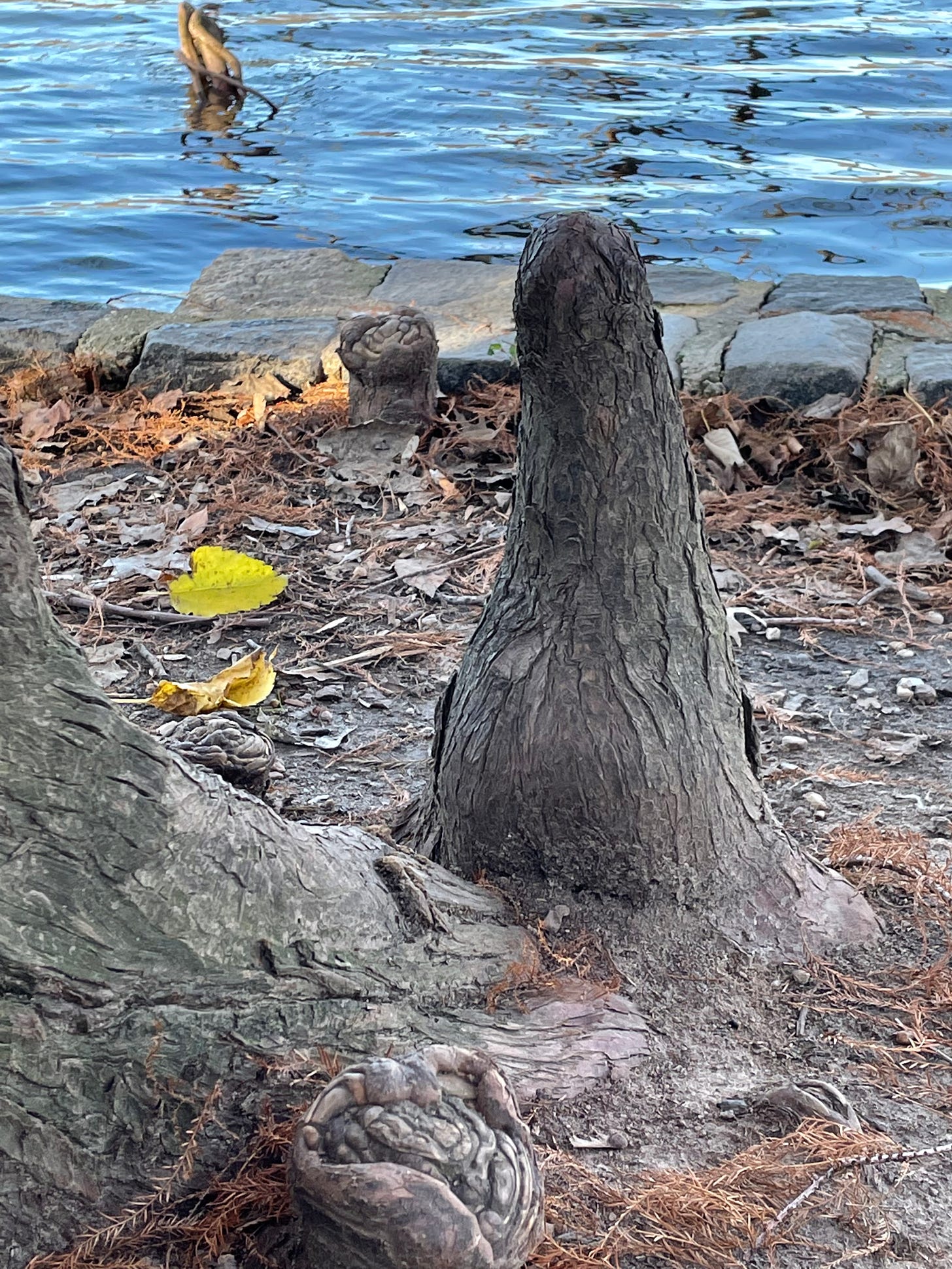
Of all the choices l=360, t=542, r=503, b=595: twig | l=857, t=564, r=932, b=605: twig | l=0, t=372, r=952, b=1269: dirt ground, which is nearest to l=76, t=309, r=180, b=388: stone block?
l=0, t=372, r=952, b=1269: dirt ground

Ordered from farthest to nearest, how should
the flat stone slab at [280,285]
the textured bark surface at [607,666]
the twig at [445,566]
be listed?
the flat stone slab at [280,285]
the twig at [445,566]
the textured bark surface at [607,666]

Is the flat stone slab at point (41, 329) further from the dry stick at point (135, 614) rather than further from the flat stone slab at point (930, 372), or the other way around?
the flat stone slab at point (930, 372)

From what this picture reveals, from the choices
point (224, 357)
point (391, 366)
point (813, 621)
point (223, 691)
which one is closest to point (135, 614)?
point (223, 691)

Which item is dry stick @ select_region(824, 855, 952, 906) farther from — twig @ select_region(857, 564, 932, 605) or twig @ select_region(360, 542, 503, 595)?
twig @ select_region(360, 542, 503, 595)

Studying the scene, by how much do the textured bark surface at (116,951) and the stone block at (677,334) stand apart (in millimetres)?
4029

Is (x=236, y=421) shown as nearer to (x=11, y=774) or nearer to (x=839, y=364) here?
(x=839, y=364)

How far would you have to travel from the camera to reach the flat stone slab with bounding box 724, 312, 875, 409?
5211 millimetres

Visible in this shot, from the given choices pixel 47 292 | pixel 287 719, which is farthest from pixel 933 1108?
pixel 47 292

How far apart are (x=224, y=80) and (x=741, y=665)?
10.7 meters

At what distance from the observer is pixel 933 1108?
2.02 meters

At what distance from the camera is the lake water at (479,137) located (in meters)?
9.01

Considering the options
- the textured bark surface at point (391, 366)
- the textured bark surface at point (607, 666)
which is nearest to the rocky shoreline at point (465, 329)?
the textured bark surface at point (391, 366)

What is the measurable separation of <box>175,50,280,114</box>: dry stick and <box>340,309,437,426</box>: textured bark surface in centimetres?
817

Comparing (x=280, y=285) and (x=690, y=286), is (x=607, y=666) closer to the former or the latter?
(x=690, y=286)
